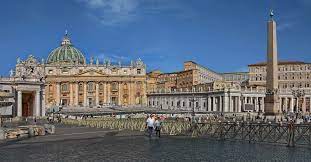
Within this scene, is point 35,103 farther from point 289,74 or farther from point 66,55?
point 289,74

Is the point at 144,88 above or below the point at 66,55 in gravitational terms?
below

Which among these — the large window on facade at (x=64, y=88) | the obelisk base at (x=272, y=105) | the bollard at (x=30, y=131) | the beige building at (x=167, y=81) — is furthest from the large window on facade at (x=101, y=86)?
the bollard at (x=30, y=131)

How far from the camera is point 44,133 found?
31.0m

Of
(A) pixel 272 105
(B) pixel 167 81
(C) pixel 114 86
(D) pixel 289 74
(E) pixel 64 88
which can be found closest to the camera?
(A) pixel 272 105

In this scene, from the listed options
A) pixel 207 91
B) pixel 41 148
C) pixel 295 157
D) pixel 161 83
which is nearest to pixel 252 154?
pixel 295 157

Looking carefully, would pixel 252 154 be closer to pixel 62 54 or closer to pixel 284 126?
pixel 284 126

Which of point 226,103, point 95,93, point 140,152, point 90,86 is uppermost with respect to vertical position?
point 90,86

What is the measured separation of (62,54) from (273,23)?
91.4m

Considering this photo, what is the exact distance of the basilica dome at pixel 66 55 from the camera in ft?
410

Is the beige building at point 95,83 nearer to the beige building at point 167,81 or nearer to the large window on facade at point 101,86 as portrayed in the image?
the large window on facade at point 101,86

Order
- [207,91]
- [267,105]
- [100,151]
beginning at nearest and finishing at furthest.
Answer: [100,151]
[267,105]
[207,91]

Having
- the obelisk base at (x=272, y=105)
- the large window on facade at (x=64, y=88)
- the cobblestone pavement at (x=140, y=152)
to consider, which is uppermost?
the large window on facade at (x=64, y=88)

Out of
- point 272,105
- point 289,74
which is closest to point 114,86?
point 289,74

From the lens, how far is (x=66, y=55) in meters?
126
